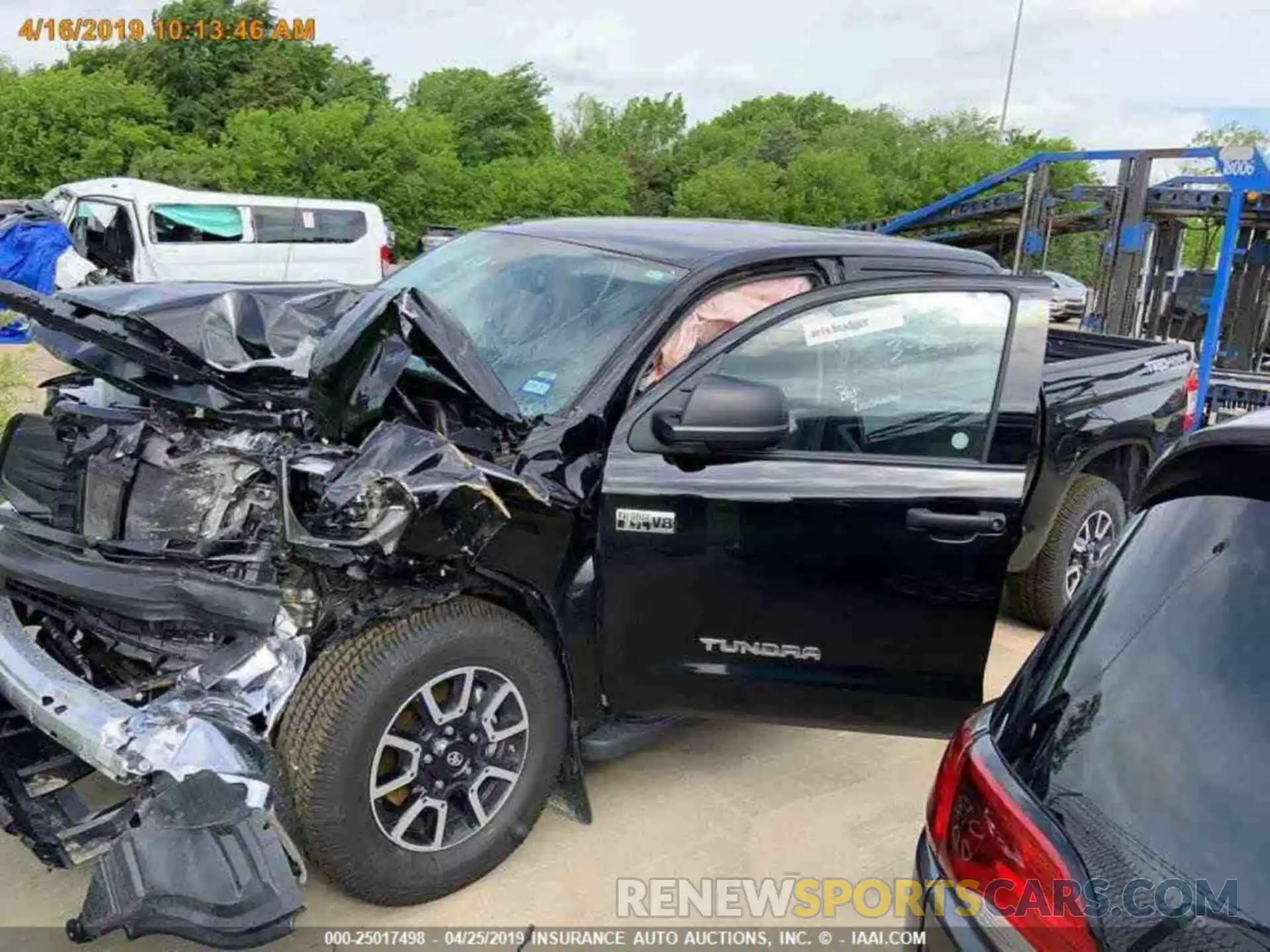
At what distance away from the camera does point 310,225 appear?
589 inches

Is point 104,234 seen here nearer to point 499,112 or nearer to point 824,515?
point 824,515

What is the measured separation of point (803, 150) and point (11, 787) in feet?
144

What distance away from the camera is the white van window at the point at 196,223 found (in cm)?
1335

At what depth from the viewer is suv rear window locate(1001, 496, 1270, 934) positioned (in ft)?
4.02

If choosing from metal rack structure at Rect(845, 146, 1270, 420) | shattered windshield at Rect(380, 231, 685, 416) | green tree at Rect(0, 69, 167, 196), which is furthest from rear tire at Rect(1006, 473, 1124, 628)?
green tree at Rect(0, 69, 167, 196)

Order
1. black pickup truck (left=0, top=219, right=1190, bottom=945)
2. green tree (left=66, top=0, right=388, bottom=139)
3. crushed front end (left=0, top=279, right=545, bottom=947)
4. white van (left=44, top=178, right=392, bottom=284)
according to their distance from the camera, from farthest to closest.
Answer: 1. green tree (left=66, top=0, right=388, bottom=139)
2. white van (left=44, top=178, right=392, bottom=284)
3. black pickup truck (left=0, top=219, right=1190, bottom=945)
4. crushed front end (left=0, top=279, right=545, bottom=947)

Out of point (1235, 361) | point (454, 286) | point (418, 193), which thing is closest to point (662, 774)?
point (454, 286)

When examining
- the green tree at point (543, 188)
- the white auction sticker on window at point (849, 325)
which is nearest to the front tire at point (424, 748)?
the white auction sticker on window at point (849, 325)

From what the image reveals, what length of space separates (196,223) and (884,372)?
13.1 metres

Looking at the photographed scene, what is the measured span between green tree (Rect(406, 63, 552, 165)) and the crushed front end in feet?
108

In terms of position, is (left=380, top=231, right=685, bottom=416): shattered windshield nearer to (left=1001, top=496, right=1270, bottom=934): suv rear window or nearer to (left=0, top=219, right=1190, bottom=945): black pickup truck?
(left=0, top=219, right=1190, bottom=945): black pickup truck

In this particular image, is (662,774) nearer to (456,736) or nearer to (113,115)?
(456,736)

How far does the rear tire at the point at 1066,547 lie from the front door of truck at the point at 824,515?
158cm

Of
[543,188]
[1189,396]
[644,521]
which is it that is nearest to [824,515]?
[644,521]
